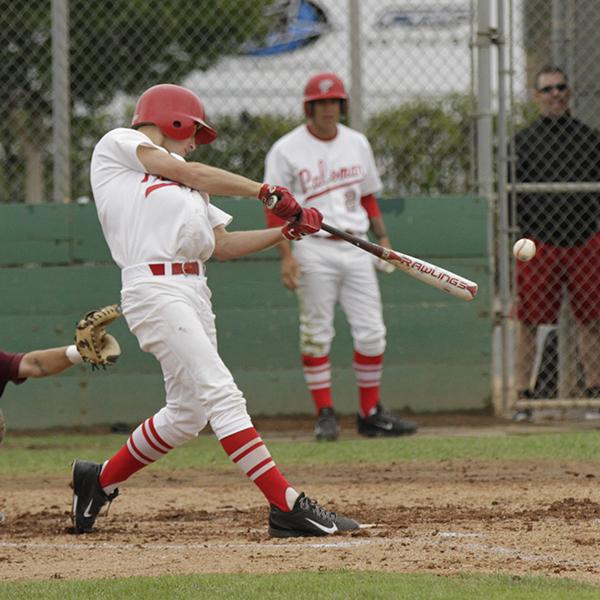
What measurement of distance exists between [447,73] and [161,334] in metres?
4.59

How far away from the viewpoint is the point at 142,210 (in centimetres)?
527

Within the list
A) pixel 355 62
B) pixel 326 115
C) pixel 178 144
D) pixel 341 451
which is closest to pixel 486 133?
pixel 355 62

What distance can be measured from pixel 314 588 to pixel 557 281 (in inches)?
216

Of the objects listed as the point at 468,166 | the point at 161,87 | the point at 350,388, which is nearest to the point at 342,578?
the point at 161,87

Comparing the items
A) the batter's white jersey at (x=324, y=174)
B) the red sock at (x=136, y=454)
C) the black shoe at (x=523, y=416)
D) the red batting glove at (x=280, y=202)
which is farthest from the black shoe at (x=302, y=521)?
the black shoe at (x=523, y=416)

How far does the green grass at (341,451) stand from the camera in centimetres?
764

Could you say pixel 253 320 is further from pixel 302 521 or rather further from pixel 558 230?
pixel 302 521

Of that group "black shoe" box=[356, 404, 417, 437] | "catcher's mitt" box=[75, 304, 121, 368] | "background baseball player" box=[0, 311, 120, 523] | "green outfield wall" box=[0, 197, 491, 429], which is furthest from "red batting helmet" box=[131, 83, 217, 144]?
"green outfield wall" box=[0, 197, 491, 429]

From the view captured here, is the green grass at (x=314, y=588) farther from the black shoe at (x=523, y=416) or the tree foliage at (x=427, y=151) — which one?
the tree foliage at (x=427, y=151)

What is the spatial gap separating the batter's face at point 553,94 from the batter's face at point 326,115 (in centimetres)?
154

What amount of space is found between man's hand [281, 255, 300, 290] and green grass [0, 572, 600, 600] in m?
4.20

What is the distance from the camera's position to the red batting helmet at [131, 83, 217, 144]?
5488mm

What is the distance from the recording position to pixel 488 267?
30.9ft

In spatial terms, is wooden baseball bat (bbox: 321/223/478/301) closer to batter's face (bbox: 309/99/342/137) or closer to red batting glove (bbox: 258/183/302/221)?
red batting glove (bbox: 258/183/302/221)
